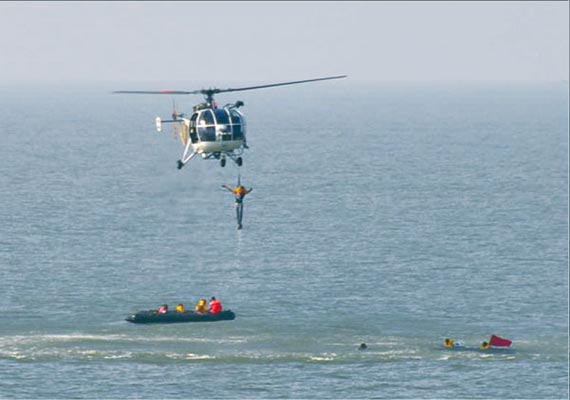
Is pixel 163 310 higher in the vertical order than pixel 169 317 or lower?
higher

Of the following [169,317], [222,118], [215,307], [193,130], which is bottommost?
[169,317]

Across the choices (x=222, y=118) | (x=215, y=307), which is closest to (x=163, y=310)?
(x=215, y=307)

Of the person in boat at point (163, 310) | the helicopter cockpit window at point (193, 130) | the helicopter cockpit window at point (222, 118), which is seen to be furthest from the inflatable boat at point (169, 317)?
the helicopter cockpit window at point (222, 118)

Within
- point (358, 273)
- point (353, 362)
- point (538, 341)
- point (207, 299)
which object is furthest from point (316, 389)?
point (358, 273)

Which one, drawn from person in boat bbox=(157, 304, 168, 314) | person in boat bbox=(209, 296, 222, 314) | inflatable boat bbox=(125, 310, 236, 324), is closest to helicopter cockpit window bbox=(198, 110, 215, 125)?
inflatable boat bbox=(125, 310, 236, 324)

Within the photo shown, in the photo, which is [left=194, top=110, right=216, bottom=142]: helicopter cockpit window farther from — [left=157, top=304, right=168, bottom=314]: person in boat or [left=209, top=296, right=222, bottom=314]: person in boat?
[left=209, top=296, right=222, bottom=314]: person in boat

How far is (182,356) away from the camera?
136 meters

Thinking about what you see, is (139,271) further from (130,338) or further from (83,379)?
(83,379)

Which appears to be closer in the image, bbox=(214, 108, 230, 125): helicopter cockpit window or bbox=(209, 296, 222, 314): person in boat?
bbox=(214, 108, 230, 125): helicopter cockpit window

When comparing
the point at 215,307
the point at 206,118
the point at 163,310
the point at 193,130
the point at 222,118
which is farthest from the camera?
the point at 215,307

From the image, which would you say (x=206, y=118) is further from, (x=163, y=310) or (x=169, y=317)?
(x=163, y=310)

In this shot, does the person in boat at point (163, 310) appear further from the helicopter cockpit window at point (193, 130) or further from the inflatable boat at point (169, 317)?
the helicopter cockpit window at point (193, 130)

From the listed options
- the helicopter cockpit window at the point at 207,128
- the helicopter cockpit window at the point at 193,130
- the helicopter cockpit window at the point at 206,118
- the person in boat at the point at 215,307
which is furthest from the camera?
the person in boat at the point at 215,307

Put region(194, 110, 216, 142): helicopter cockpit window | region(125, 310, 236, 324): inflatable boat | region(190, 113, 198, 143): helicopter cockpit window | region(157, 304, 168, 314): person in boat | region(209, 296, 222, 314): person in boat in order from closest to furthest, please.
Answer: region(194, 110, 216, 142): helicopter cockpit window < region(190, 113, 198, 143): helicopter cockpit window < region(125, 310, 236, 324): inflatable boat < region(157, 304, 168, 314): person in boat < region(209, 296, 222, 314): person in boat
